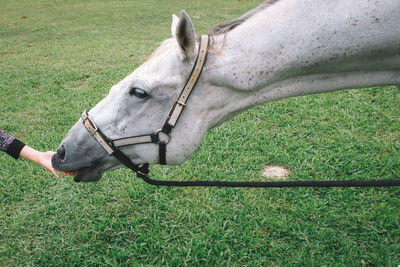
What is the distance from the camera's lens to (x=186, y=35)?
1.53 m

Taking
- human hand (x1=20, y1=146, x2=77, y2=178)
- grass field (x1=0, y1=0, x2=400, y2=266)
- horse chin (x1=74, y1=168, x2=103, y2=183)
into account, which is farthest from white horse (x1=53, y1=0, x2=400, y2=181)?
grass field (x1=0, y1=0, x2=400, y2=266)

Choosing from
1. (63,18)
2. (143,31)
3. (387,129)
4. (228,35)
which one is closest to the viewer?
(228,35)

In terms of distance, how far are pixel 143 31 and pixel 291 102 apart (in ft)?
24.5

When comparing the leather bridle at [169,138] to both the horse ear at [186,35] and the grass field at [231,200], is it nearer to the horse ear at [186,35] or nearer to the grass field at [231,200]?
the horse ear at [186,35]

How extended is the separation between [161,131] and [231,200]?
1.66 meters

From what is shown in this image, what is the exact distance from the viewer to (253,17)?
169cm

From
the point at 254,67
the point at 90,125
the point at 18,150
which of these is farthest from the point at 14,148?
the point at 254,67

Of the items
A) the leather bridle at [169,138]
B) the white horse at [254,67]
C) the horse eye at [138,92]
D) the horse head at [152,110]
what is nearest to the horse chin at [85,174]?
the horse head at [152,110]

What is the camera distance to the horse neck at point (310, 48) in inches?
59.3

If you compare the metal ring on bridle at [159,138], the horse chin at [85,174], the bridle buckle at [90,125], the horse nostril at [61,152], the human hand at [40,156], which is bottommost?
the human hand at [40,156]

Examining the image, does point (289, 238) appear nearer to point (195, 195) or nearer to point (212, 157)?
point (195, 195)

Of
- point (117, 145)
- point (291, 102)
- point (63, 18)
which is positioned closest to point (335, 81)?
point (117, 145)

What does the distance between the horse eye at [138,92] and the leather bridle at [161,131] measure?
185 mm

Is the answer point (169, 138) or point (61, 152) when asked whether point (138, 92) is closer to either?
point (169, 138)
